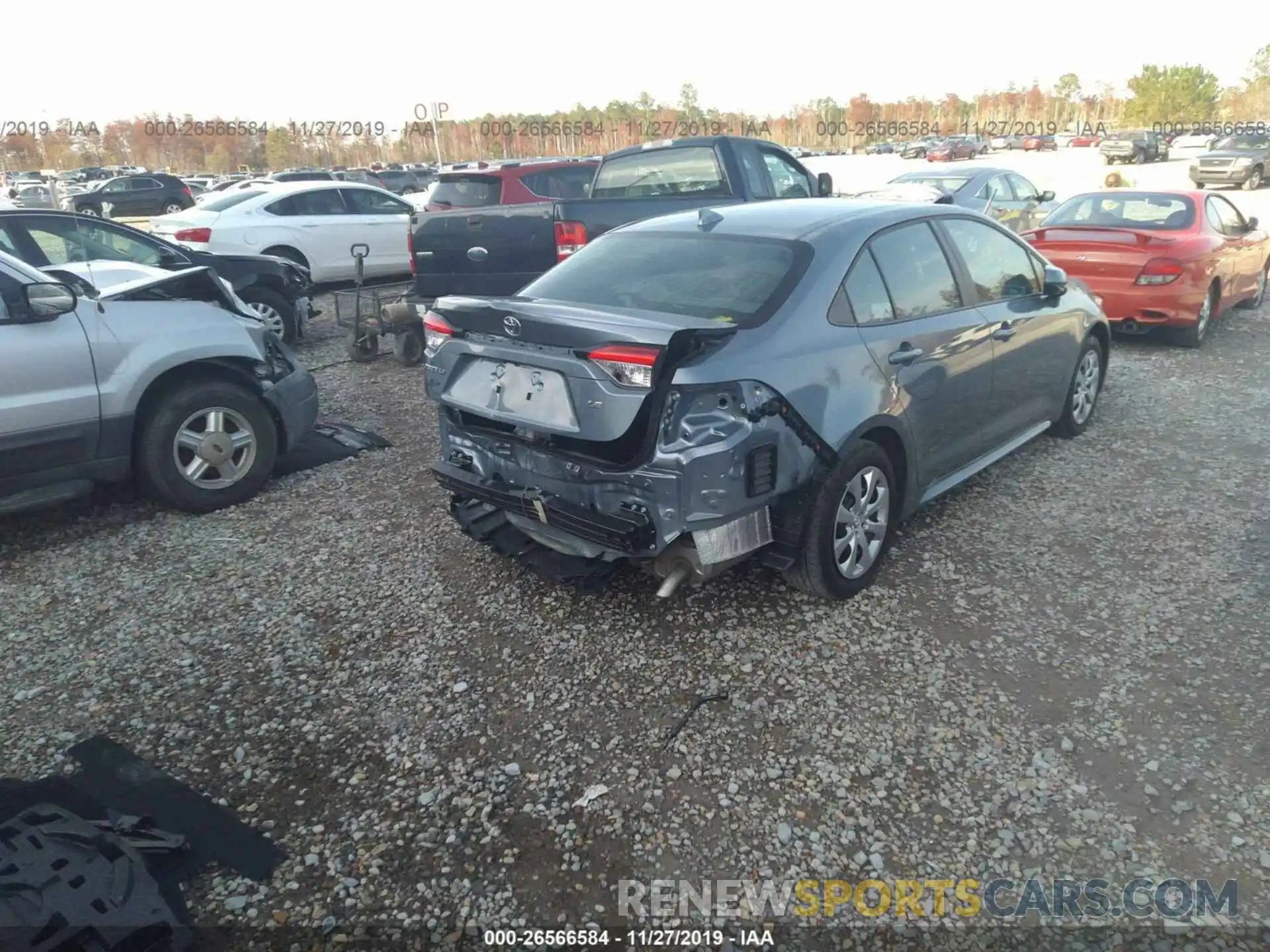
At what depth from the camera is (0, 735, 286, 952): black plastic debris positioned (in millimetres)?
2135

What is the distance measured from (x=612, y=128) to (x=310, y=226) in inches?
3083

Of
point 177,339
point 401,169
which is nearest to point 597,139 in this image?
point 401,169

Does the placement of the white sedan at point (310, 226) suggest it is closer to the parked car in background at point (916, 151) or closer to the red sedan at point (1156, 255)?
the red sedan at point (1156, 255)

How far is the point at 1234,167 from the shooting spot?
27.1 metres

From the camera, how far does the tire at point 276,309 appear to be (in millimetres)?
8680

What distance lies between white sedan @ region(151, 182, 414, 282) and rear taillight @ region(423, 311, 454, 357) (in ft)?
23.7

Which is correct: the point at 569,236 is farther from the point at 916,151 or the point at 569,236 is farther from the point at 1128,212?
the point at 916,151

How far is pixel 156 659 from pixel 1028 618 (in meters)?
3.76

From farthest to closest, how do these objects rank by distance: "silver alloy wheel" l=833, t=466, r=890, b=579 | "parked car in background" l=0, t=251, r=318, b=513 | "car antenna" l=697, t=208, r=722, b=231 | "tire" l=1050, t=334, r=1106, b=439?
"tire" l=1050, t=334, r=1106, b=439
"parked car in background" l=0, t=251, r=318, b=513
"car antenna" l=697, t=208, r=722, b=231
"silver alloy wheel" l=833, t=466, r=890, b=579

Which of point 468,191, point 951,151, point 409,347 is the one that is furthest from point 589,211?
point 951,151

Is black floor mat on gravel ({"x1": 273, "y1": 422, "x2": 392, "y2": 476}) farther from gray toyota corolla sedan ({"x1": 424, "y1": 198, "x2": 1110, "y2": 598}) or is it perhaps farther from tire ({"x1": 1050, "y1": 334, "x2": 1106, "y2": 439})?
tire ({"x1": 1050, "y1": 334, "x2": 1106, "y2": 439})

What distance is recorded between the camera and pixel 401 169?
34.3 meters

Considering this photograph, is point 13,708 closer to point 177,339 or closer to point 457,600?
point 457,600

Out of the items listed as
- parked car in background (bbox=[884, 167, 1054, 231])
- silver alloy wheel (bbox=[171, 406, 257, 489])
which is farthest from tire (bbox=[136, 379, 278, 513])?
parked car in background (bbox=[884, 167, 1054, 231])
